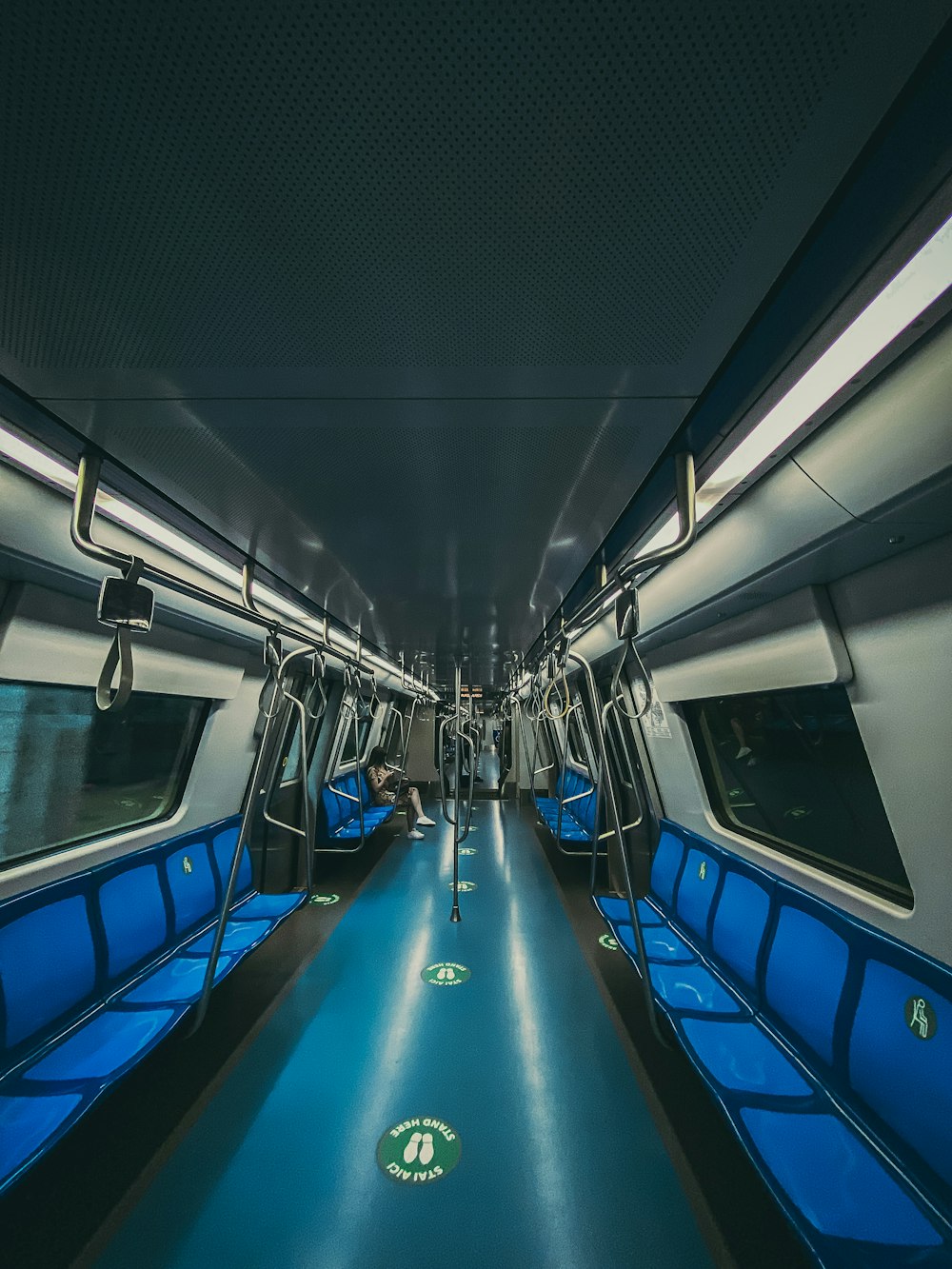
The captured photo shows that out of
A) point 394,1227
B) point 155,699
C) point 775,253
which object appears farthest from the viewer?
point 155,699

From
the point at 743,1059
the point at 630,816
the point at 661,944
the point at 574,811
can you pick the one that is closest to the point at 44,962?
the point at 743,1059

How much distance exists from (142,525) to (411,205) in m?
2.03

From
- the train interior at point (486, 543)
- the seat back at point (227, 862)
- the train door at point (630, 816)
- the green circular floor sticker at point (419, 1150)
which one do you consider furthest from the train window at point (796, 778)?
the seat back at point (227, 862)

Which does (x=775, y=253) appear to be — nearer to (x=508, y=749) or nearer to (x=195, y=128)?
(x=195, y=128)

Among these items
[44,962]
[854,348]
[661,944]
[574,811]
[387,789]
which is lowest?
[661,944]

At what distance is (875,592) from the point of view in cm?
194

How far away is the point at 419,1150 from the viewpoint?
89.2 inches

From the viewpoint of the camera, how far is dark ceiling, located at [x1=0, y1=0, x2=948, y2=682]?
609 mm

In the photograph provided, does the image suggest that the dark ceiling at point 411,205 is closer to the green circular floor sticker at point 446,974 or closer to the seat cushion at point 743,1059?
the seat cushion at point 743,1059

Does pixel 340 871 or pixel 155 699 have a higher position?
pixel 155 699

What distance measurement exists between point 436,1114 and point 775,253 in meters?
3.87

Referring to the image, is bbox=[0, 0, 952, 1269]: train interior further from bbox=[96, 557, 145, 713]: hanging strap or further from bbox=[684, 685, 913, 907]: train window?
bbox=[684, 685, 913, 907]: train window

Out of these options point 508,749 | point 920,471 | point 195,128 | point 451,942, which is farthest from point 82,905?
point 508,749

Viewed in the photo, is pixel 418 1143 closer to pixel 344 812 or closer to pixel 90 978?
pixel 90 978
